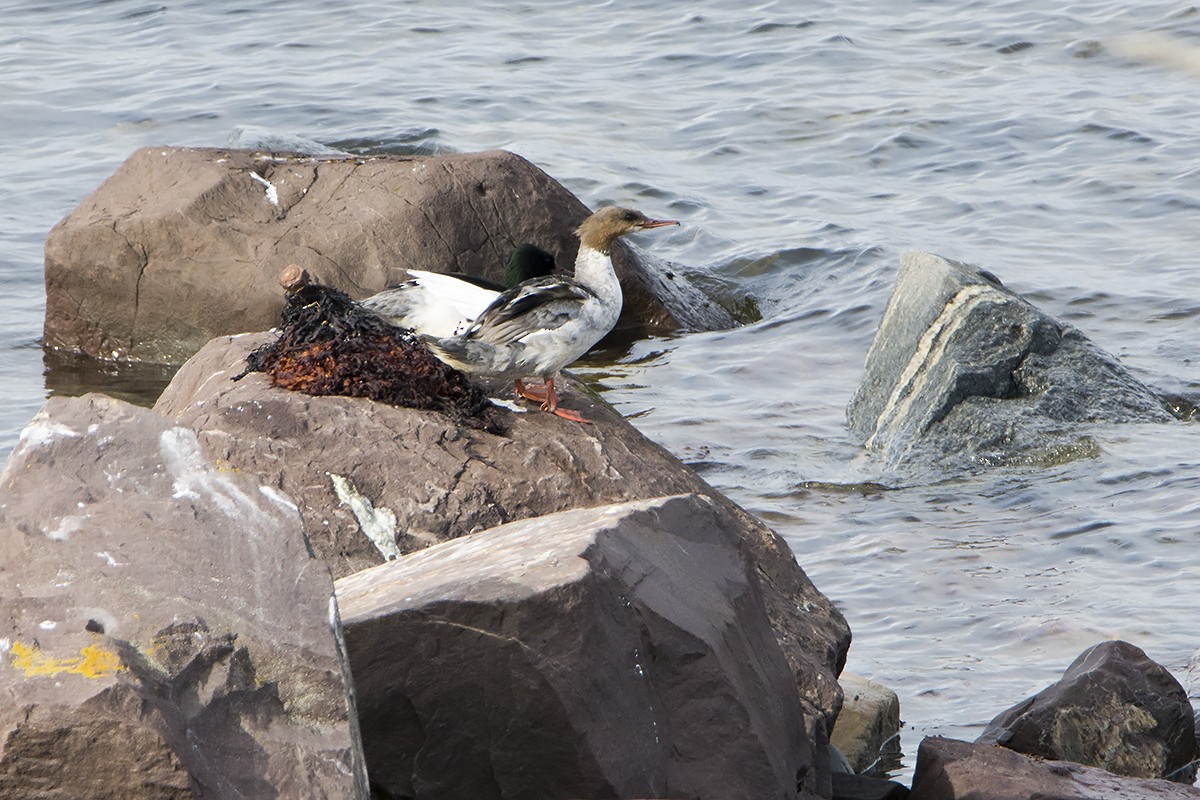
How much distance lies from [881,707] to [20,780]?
3237 mm

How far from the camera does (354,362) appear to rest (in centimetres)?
518

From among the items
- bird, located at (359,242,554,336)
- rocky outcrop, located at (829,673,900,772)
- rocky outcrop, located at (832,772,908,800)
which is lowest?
rocky outcrop, located at (829,673,900,772)

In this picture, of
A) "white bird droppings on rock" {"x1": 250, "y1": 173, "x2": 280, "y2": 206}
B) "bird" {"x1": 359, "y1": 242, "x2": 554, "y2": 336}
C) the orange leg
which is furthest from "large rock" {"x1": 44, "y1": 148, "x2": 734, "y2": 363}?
the orange leg

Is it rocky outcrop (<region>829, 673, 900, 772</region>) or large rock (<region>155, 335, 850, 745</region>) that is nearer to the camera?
large rock (<region>155, 335, 850, 745</region>)

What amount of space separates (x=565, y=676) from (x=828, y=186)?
10.1 meters

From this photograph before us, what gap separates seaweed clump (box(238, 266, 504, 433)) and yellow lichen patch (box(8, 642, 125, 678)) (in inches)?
95.0

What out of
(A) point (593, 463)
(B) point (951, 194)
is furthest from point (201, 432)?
(B) point (951, 194)

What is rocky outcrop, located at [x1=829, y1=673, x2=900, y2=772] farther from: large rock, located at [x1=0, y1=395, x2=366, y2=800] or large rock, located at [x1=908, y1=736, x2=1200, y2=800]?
large rock, located at [x1=0, y1=395, x2=366, y2=800]

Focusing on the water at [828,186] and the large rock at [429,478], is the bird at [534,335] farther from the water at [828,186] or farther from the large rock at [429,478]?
the water at [828,186]

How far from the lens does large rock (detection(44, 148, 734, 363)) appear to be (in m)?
9.14

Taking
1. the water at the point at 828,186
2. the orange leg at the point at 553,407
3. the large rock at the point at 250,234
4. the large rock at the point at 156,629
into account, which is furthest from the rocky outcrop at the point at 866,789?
the large rock at the point at 250,234

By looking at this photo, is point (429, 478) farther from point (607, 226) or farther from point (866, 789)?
point (607, 226)

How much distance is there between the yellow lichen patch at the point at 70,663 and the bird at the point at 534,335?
2864 mm

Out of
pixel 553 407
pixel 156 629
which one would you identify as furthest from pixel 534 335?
pixel 156 629
